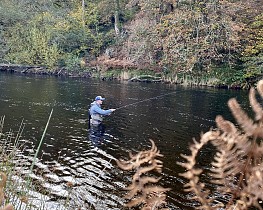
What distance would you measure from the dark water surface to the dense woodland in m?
7.70

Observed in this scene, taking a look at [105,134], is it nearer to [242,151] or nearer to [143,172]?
[143,172]

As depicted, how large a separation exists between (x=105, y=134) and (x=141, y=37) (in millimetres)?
24778

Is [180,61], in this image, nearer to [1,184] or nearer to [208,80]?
[208,80]

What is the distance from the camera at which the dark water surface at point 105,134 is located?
8242 millimetres

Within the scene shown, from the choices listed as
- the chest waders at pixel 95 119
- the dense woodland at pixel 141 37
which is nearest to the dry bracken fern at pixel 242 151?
the chest waders at pixel 95 119

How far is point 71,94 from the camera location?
23.9 meters

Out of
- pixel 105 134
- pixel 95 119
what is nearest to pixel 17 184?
pixel 105 134

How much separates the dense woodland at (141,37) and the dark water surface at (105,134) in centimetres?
770

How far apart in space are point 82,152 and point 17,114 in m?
6.58

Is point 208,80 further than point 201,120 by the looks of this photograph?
Yes

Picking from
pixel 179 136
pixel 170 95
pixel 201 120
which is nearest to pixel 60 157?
pixel 179 136

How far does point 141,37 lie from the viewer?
3694 cm

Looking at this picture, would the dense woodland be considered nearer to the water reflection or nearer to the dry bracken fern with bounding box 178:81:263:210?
the water reflection

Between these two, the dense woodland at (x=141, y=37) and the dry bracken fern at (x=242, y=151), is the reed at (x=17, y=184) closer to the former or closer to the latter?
the dry bracken fern at (x=242, y=151)
